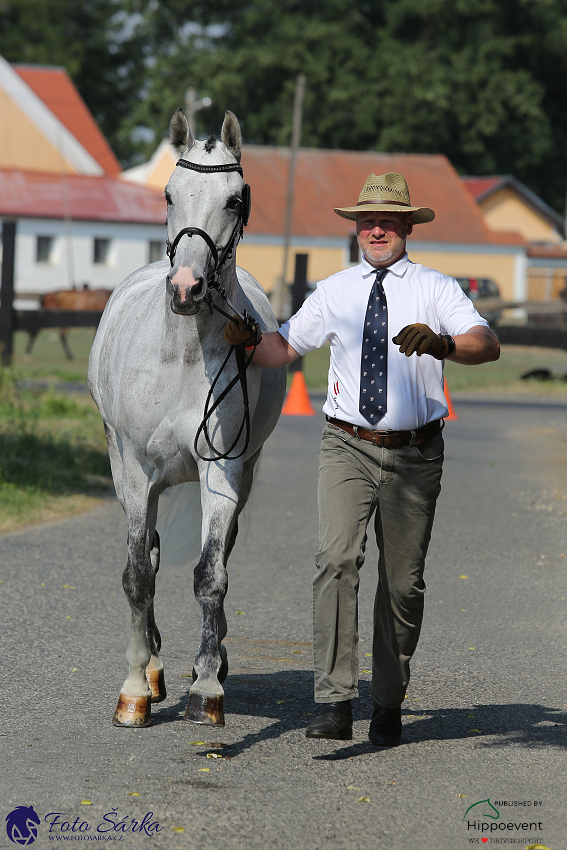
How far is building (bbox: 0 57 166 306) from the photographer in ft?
150

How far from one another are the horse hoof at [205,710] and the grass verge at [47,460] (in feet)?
14.7

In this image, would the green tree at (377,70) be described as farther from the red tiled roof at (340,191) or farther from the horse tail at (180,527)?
the horse tail at (180,527)

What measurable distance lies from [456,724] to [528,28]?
6085cm

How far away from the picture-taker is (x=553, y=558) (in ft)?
27.5

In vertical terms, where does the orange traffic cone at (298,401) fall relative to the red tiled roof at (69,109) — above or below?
below

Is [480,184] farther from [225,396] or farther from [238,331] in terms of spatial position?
[238,331]

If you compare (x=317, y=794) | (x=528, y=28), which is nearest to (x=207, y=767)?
(x=317, y=794)

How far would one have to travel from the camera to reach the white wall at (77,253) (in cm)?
4562

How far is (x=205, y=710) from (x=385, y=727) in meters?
0.73

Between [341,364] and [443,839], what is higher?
[341,364]

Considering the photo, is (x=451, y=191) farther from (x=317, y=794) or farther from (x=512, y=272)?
(x=317, y=794)

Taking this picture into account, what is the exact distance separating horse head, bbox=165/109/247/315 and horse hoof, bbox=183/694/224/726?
154cm

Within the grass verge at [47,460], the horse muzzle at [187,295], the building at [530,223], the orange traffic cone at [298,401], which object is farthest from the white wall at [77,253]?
the horse muzzle at [187,295]

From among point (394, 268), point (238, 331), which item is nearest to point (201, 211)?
point (238, 331)
